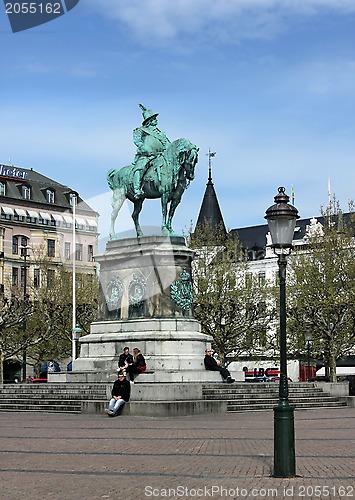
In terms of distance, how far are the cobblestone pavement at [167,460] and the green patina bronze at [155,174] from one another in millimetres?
13561

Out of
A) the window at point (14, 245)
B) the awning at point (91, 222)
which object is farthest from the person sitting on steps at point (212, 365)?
the window at point (14, 245)

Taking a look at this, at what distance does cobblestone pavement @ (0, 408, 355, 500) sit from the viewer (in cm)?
1217

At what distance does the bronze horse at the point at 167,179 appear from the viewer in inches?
1433

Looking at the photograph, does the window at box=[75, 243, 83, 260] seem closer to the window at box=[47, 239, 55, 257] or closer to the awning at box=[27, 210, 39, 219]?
the window at box=[47, 239, 55, 257]

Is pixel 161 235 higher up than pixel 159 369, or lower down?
higher up

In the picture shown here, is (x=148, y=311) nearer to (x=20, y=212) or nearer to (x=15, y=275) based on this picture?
(x=15, y=275)

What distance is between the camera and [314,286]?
57.6 meters

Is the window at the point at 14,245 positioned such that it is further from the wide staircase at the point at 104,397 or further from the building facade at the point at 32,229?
the wide staircase at the point at 104,397

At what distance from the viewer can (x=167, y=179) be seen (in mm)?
36531

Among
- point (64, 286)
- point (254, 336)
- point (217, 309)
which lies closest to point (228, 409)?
point (217, 309)

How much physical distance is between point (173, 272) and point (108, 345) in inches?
154

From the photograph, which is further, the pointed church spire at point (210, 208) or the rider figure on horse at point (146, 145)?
the pointed church spire at point (210, 208)

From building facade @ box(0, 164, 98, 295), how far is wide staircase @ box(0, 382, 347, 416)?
42071mm

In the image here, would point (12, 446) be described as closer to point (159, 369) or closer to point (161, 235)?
point (159, 369)
